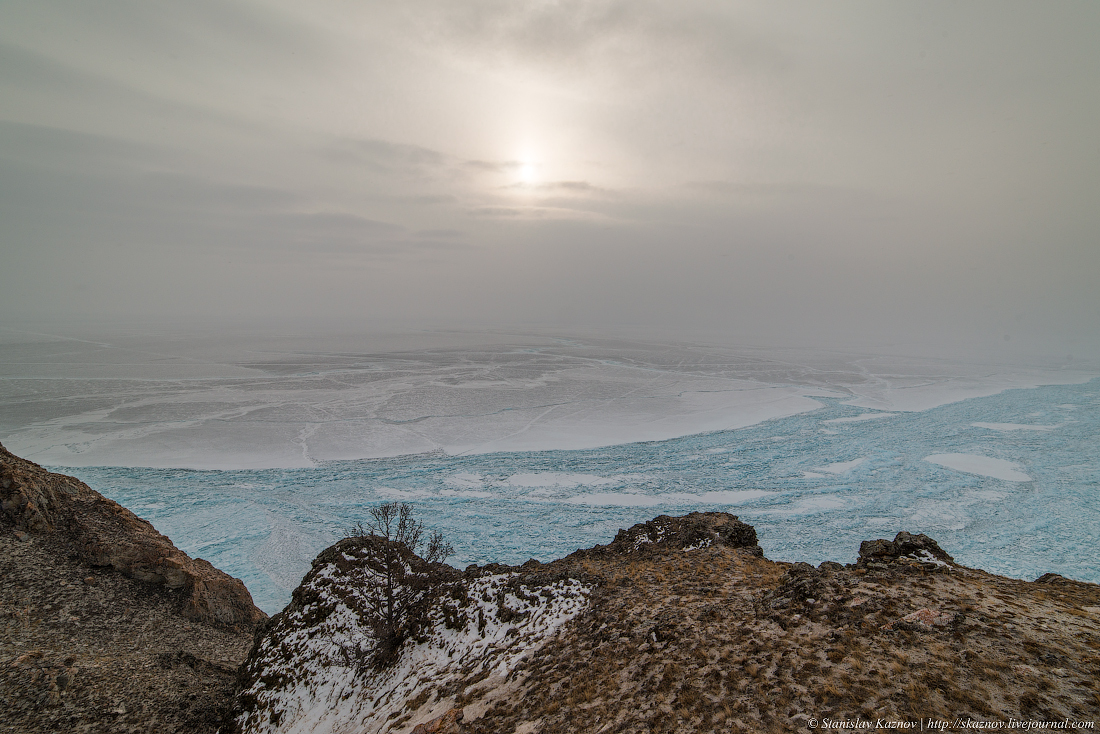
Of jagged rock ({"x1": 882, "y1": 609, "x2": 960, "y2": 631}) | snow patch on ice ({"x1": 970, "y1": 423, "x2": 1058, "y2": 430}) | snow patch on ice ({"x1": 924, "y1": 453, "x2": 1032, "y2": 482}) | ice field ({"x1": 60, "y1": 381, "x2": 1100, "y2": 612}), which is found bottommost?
ice field ({"x1": 60, "y1": 381, "x2": 1100, "y2": 612})

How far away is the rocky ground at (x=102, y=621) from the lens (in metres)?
6.62

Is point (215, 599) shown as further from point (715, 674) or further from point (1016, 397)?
point (1016, 397)

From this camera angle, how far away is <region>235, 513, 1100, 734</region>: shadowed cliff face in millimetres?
4527

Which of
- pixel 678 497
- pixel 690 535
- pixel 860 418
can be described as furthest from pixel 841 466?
pixel 690 535

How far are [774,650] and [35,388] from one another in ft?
153

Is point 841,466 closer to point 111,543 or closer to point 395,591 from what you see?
point 395,591

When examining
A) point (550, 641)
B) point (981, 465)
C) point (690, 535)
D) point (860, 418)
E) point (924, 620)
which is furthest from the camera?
point (860, 418)

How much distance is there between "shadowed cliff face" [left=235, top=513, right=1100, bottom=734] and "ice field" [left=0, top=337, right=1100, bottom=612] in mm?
5892

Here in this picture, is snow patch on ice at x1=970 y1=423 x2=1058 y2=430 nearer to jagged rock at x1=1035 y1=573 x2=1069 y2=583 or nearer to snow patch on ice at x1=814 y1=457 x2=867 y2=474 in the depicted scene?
snow patch on ice at x1=814 y1=457 x2=867 y2=474

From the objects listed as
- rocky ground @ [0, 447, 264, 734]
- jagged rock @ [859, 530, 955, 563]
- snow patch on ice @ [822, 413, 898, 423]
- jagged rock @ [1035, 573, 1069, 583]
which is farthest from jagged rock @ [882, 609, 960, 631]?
snow patch on ice @ [822, 413, 898, 423]

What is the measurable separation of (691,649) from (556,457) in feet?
55.1

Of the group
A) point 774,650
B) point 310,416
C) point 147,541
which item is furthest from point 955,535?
point 310,416

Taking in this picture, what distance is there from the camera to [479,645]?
7.29m

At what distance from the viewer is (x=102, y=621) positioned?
8555 mm
